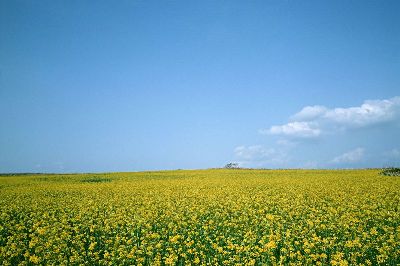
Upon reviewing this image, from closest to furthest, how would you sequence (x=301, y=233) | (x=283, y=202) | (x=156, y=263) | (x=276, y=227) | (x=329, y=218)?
(x=156, y=263) → (x=301, y=233) → (x=276, y=227) → (x=329, y=218) → (x=283, y=202)

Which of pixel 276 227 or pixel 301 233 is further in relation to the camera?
pixel 276 227

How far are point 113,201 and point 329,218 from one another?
1366 centimetres

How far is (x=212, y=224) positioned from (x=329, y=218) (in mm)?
5050

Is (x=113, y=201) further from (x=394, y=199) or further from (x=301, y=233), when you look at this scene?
(x=394, y=199)

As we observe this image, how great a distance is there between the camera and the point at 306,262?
9.02 metres

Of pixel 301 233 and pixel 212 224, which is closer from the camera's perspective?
pixel 301 233

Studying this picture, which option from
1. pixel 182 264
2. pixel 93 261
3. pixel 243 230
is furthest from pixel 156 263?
pixel 243 230

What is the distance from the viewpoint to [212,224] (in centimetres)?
1420

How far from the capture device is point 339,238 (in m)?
12.1

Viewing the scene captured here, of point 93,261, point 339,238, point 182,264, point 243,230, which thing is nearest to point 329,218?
point 339,238

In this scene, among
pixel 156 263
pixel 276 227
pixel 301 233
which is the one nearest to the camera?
pixel 156 263

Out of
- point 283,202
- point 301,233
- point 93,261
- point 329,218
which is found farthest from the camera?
point 283,202

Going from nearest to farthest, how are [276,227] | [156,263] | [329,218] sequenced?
[156,263] < [276,227] < [329,218]

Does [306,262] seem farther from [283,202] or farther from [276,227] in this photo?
[283,202]
